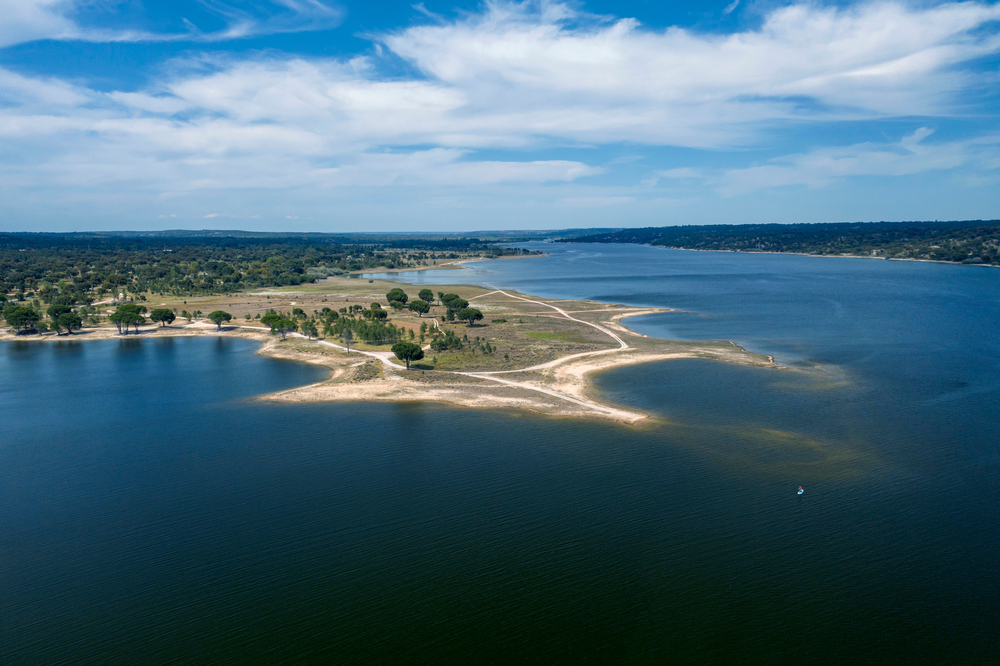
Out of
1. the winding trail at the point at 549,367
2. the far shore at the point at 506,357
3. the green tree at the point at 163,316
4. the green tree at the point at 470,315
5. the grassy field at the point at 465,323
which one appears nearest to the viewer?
the winding trail at the point at 549,367

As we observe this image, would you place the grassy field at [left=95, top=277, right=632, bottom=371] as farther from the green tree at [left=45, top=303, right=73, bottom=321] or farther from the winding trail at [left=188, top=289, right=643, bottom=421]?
the green tree at [left=45, top=303, right=73, bottom=321]

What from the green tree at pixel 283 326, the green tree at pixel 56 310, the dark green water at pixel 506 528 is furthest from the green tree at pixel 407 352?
the green tree at pixel 56 310

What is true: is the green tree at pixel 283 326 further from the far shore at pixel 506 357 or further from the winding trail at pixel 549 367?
the far shore at pixel 506 357

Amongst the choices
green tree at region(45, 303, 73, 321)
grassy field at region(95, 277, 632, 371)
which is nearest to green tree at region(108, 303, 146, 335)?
grassy field at region(95, 277, 632, 371)

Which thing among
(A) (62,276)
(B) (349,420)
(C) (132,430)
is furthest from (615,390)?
(A) (62,276)

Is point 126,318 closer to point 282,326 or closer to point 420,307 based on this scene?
point 282,326

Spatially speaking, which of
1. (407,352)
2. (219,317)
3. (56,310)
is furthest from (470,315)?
(56,310)

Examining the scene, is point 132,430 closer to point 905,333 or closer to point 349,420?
point 349,420
